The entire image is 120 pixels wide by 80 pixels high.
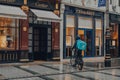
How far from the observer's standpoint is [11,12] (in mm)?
16859

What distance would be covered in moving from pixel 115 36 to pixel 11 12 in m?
14.1

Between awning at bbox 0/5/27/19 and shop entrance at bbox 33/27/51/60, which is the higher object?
awning at bbox 0/5/27/19

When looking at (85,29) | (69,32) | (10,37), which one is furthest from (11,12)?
(85,29)

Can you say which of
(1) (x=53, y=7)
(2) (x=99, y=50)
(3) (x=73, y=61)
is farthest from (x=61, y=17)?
(2) (x=99, y=50)

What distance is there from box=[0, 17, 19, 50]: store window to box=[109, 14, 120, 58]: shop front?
1192 cm

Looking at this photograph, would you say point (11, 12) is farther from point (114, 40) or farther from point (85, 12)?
point (114, 40)

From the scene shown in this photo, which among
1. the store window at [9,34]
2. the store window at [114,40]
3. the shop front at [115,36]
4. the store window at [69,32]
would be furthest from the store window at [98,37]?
the store window at [9,34]

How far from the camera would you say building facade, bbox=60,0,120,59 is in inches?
866

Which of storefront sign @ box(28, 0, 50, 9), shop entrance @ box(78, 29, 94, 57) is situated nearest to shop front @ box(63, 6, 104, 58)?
shop entrance @ box(78, 29, 94, 57)

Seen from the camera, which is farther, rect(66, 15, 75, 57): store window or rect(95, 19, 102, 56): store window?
rect(95, 19, 102, 56): store window

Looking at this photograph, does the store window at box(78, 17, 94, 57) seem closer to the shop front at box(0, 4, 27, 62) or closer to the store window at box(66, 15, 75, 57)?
the store window at box(66, 15, 75, 57)

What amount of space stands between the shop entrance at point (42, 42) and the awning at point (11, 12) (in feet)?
9.80

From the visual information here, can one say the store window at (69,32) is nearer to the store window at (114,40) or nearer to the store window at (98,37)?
the store window at (98,37)

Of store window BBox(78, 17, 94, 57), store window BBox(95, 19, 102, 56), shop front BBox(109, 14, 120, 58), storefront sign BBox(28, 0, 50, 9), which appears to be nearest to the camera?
storefront sign BBox(28, 0, 50, 9)
